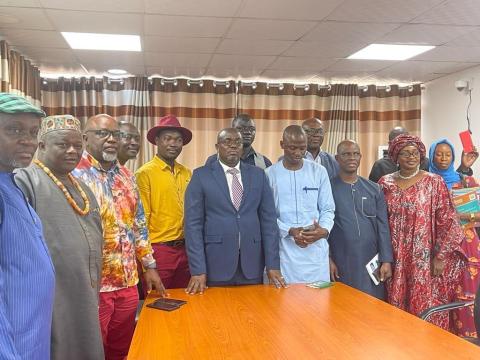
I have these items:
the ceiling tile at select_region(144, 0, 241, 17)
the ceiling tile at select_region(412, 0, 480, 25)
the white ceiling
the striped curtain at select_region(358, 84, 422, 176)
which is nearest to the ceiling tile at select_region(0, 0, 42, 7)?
the white ceiling

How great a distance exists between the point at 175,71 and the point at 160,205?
8.97ft

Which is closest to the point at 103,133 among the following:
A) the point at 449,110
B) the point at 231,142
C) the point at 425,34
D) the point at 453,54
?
the point at 231,142

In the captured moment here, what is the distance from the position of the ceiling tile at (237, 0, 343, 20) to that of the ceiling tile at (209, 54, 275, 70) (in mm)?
1189

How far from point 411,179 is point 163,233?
1697mm

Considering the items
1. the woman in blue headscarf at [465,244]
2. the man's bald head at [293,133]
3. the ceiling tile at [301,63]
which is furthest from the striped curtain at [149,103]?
the man's bald head at [293,133]

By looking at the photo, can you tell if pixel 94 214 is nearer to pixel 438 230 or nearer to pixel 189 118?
pixel 438 230

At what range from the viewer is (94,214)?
199 centimetres

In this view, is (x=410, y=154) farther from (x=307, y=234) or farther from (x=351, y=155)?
(x=307, y=234)

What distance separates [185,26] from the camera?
3.69m

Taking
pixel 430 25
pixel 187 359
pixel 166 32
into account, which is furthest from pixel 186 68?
pixel 187 359

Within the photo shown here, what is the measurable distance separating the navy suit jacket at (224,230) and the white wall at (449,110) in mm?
3442

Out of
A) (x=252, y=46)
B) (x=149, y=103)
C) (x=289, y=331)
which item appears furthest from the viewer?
(x=149, y=103)

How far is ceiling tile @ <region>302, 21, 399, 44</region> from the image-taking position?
3.68 m

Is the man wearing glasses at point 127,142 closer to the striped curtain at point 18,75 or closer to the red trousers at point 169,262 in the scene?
the red trousers at point 169,262
